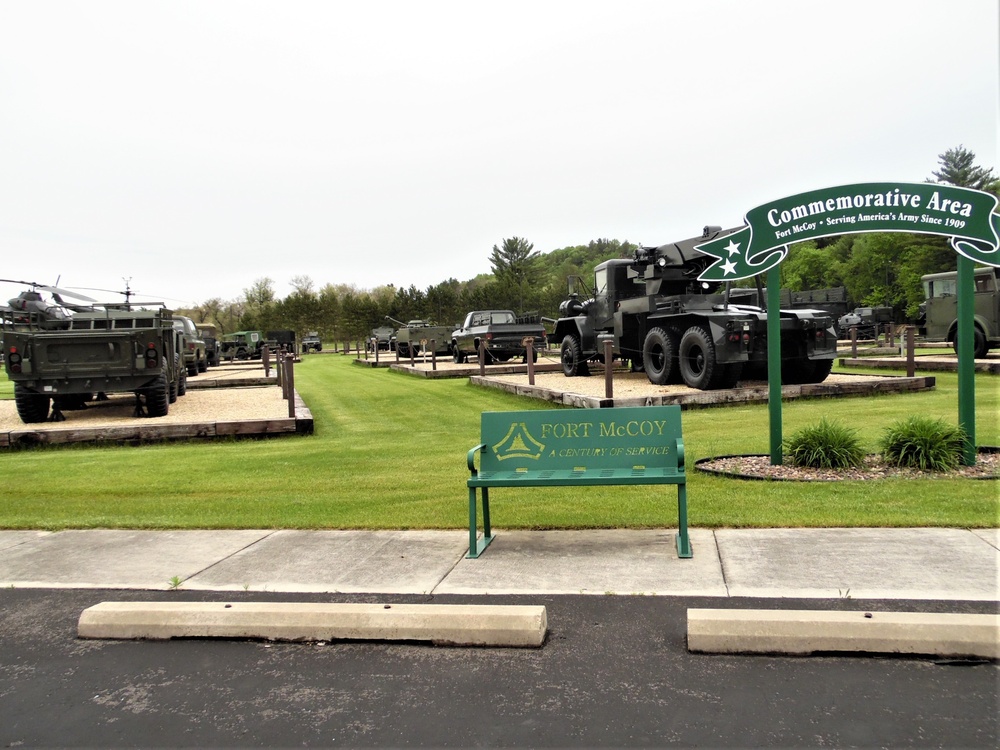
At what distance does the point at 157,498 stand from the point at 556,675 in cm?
543

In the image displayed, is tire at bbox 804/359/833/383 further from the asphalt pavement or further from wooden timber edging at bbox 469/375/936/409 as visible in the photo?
the asphalt pavement

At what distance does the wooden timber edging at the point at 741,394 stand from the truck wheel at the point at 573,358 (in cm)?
421

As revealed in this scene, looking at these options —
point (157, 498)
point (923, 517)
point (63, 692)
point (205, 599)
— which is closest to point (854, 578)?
point (923, 517)

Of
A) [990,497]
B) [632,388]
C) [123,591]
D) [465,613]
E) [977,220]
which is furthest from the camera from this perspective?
[632,388]

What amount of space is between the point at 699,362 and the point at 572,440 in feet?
29.1

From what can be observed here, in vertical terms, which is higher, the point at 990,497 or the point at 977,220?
the point at 977,220

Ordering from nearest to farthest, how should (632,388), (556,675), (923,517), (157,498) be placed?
(556,675) → (923,517) → (157,498) → (632,388)

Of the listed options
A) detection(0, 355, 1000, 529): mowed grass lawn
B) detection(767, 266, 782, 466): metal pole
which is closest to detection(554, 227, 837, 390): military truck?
detection(0, 355, 1000, 529): mowed grass lawn

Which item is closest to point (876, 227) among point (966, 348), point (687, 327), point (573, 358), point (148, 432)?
point (966, 348)

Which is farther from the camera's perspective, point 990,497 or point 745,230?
point 745,230

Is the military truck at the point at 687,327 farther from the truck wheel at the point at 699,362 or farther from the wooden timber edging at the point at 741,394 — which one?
the wooden timber edging at the point at 741,394

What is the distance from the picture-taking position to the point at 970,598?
13.5 ft

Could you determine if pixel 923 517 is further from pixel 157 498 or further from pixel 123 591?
pixel 157 498

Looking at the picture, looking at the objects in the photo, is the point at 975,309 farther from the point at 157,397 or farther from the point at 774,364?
the point at 157,397
